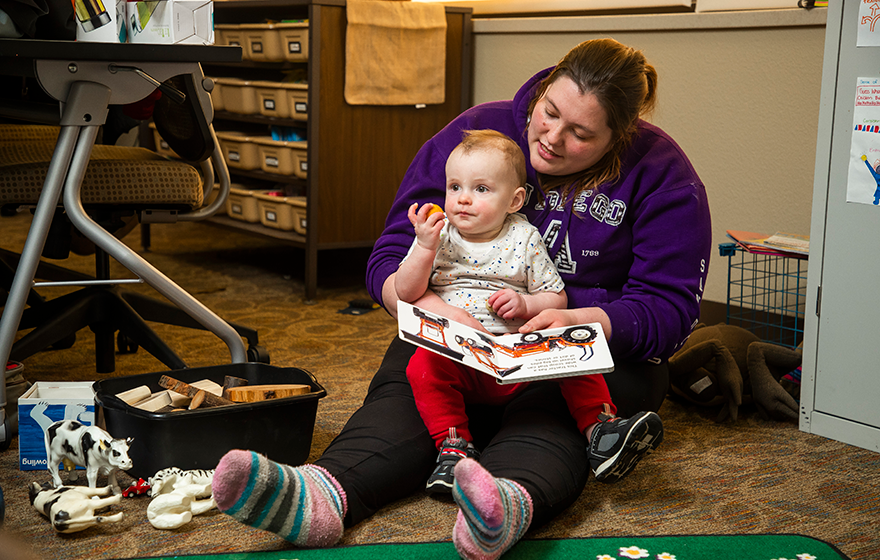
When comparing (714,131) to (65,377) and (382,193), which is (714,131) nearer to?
(382,193)

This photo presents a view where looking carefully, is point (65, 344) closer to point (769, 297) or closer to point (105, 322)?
point (105, 322)

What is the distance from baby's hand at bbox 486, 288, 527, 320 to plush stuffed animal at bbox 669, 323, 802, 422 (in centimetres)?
61

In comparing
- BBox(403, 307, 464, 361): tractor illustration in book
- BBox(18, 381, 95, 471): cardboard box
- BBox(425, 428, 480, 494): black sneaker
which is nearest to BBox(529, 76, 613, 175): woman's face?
BBox(403, 307, 464, 361): tractor illustration in book

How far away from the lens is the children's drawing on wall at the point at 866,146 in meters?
1.47

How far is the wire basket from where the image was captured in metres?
2.16

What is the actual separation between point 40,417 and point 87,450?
188 mm

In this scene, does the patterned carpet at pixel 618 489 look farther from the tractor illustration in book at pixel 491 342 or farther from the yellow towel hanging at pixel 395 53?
the yellow towel hanging at pixel 395 53

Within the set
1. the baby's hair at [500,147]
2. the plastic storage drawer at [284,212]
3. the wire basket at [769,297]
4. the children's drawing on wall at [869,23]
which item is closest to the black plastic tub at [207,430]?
the baby's hair at [500,147]

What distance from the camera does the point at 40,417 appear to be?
1323 millimetres

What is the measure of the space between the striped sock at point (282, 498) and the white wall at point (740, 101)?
1.63m

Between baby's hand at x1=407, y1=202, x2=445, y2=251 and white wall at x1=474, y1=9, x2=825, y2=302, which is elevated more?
white wall at x1=474, y1=9, x2=825, y2=302

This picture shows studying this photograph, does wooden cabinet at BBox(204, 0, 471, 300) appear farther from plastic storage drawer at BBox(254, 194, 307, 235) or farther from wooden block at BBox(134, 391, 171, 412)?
wooden block at BBox(134, 391, 171, 412)

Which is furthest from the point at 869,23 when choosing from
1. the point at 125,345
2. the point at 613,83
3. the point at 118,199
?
the point at 125,345

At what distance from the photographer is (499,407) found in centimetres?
141
